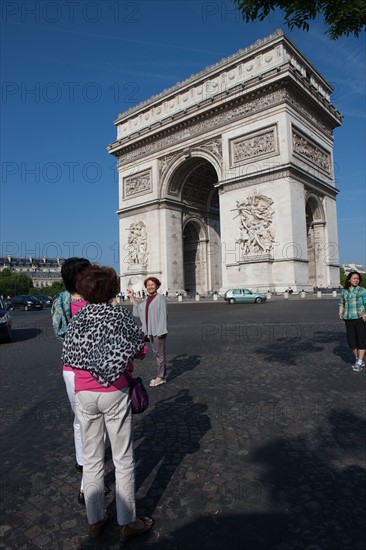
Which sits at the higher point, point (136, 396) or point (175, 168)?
point (175, 168)

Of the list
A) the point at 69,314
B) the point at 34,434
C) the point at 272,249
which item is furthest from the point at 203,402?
the point at 272,249

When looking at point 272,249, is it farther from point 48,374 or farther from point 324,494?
point 324,494

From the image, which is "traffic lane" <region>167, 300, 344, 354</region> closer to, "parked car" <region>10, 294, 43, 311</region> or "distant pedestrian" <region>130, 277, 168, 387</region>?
"distant pedestrian" <region>130, 277, 168, 387</region>

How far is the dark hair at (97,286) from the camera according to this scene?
6.99 ft

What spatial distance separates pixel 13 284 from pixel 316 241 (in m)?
75.3

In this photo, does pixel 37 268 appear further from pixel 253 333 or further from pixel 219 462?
pixel 219 462

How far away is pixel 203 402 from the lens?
14.2 feet

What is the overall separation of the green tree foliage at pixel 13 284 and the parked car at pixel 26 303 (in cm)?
5912

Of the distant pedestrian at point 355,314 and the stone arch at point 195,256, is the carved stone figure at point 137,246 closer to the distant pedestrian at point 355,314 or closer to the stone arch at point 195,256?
the stone arch at point 195,256

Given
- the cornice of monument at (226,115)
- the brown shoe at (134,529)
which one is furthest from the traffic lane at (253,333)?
the cornice of monument at (226,115)

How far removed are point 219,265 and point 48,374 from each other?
93.6 feet

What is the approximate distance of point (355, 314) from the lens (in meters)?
5.90

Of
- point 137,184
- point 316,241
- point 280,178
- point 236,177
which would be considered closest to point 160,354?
point 280,178

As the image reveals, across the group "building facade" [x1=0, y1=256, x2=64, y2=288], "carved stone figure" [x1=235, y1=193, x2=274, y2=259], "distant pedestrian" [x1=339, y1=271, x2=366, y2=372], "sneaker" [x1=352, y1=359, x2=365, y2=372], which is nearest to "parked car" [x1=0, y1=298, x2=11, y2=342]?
"distant pedestrian" [x1=339, y1=271, x2=366, y2=372]
